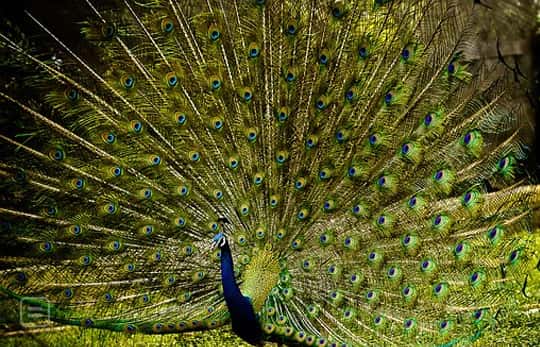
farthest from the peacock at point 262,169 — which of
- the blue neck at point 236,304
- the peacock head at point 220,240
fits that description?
the peacock head at point 220,240

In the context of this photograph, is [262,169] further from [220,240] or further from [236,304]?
[236,304]

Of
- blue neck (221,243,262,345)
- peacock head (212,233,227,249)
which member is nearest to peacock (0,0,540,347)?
blue neck (221,243,262,345)

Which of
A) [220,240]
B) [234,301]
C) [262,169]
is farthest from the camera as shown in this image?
[262,169]

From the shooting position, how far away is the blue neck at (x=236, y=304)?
141 inches

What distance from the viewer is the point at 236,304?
362 cm

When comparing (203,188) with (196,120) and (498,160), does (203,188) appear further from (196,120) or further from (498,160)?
(498,160)

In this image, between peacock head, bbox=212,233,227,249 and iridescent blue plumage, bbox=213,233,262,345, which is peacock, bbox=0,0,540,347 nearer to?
iridescent blue plumage, bbox=213,233,262,345

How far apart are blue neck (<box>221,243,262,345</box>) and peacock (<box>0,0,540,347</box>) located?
0.04 ft

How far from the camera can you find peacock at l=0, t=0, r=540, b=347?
361cm

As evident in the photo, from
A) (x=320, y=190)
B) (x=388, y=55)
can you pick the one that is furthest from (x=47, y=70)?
(x=388, y=55)

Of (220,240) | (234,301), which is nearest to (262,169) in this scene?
(220,240)

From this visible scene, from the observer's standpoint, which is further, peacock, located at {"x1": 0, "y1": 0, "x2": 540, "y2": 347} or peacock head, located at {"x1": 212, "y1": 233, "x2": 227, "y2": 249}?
peacock, located at {"x1": 0, "y1": 0, "x2": 540, "y2": 347}

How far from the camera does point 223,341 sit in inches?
176

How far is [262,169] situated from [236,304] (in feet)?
2.51
